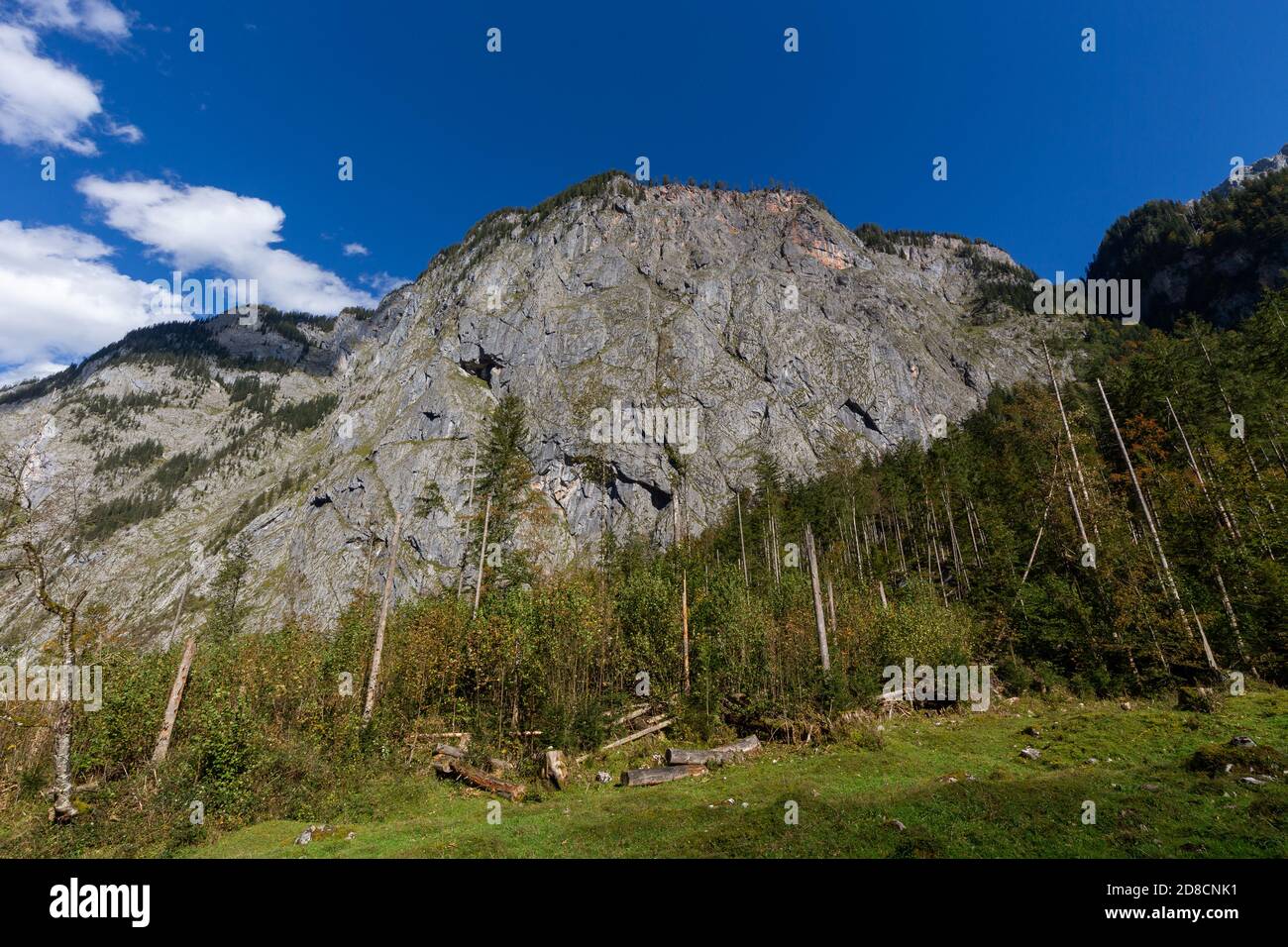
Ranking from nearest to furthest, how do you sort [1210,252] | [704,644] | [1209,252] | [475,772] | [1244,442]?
Result: [475,772], [704,644], [1244,442], [1210,252], [1209,252]

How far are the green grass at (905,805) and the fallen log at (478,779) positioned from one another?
418 mm

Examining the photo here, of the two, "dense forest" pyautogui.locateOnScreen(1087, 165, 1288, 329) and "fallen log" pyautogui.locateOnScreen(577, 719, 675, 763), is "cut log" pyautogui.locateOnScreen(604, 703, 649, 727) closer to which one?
"fallen log" pyautogui.locateOnScreen(577, 719, 675, 763)

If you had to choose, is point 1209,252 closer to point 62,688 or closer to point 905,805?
point 905,805

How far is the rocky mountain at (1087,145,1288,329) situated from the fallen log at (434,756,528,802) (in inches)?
6734

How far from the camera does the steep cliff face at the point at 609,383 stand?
114 metres

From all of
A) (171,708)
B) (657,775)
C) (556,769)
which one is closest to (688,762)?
(657,775)

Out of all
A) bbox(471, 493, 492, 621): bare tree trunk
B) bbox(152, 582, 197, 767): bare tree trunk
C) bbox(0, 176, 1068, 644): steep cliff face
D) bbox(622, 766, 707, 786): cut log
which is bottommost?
bbox(622, 766, 707, 786): cut log

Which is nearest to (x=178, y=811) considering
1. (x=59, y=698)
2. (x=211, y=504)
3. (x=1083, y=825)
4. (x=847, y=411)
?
(x=59, y=698)

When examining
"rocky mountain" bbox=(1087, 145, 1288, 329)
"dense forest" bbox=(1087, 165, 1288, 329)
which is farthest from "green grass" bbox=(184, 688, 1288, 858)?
"dense forest" bbox=(1087, 165, 1288, 329)

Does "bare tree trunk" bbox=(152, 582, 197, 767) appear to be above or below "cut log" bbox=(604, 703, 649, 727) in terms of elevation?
above

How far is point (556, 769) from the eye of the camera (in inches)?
739

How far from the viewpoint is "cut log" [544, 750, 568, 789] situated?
18656 millimetres

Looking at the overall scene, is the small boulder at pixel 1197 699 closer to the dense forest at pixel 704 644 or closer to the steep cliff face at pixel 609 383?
the dense forest at pixel 704 644

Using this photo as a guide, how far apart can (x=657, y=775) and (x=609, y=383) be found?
376 feet
